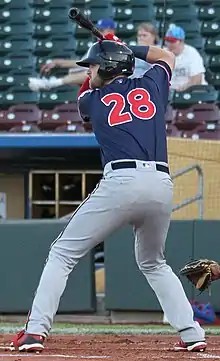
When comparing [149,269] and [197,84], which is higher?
[197,84]

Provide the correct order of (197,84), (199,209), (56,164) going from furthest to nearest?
(56,164)
(197,84)
(199,209)

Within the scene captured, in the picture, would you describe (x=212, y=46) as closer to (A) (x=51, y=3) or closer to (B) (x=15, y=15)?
(A) (x=51, y=3)

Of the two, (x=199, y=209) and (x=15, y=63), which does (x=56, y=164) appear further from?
(x=199, y=209)

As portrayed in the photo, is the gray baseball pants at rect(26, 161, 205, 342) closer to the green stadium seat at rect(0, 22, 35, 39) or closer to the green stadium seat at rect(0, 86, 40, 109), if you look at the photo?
the green stadium seat at rect(0, 86, 40, 109)

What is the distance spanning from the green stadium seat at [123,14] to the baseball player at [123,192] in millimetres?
8921

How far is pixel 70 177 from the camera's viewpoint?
44.5 feet

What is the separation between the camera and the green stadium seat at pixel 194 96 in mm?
12355

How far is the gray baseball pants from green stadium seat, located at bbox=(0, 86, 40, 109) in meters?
8.01

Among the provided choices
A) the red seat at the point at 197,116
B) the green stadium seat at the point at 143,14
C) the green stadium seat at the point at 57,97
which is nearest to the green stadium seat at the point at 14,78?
the green stadium seat at the point at 57,97

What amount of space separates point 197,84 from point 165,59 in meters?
6.57

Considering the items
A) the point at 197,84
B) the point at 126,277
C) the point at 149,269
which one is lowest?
the point at 126,277

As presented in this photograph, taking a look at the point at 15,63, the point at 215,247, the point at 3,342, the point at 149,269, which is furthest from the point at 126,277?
the point at 15,63

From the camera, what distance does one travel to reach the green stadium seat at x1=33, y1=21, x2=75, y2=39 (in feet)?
47.6

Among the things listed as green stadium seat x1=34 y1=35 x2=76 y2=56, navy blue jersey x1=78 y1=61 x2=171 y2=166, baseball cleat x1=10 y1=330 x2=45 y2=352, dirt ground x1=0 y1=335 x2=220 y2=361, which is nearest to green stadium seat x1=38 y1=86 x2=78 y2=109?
green stadium seat x1=34 y1=35 x2=76 y2=56
